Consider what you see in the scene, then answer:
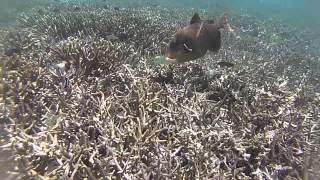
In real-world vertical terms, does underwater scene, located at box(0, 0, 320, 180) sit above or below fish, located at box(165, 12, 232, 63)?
below

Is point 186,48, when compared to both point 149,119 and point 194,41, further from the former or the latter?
point 149,119

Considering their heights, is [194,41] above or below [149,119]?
above

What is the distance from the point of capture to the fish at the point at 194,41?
398 cm

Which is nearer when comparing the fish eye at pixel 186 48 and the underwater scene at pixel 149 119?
the underwater scene at pixel 149 119

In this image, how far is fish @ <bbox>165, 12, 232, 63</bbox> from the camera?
3.98 meters

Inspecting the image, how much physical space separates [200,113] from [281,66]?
308 inches

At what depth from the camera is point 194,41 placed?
401 cm

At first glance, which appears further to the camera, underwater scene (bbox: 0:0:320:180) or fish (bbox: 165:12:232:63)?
fish (bbox: 165:12:232:63)

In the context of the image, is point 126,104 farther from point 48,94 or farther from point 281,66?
point 281,66

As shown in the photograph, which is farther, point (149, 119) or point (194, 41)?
point (194, 41)

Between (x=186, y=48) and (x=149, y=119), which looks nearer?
(x=149, y=119)

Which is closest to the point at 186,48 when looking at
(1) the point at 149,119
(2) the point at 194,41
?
(2) the point at 194,41

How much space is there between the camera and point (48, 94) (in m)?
4.40

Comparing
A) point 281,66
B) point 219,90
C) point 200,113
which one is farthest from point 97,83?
point 281,66
